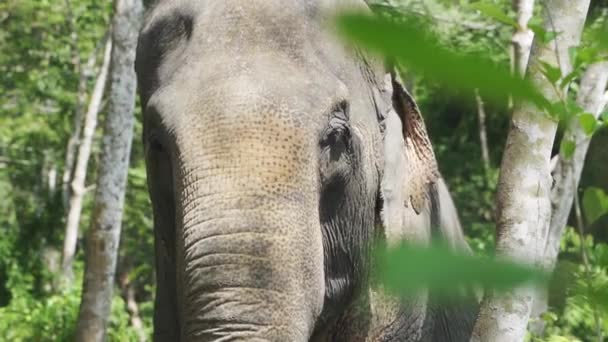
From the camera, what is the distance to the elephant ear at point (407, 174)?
3.37m

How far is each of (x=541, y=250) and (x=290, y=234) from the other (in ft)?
1.97

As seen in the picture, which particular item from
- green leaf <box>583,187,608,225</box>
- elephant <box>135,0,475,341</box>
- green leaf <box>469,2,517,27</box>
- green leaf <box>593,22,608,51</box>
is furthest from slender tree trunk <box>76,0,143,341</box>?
green leaf <box>593,22,608,51</box>

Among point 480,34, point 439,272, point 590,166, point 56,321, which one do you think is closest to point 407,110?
point 439,272

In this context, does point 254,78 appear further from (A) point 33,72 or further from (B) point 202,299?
(A) point 33,72

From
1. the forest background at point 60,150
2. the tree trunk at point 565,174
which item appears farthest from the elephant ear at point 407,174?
the forest background at point 60,150

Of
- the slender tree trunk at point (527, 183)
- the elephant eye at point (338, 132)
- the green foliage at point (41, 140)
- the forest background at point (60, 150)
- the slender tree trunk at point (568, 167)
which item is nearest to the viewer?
the slender tree trunk at point (527, 183)

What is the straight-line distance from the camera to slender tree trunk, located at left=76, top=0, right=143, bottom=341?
7.29 metres

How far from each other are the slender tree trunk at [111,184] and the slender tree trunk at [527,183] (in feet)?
15.6

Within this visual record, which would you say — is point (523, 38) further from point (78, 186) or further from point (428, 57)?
point (78, 186)

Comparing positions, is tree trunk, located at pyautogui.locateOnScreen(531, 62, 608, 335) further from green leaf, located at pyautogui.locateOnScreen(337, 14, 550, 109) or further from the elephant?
green leaf, located at pyautogui.locateOnScreen(337, 14, 550, 109)

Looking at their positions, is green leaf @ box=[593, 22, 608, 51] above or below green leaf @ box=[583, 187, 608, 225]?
below

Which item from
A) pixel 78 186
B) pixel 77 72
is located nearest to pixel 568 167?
pixel 78 186

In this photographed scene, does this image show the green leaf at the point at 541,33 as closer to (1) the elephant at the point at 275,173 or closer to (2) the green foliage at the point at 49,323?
(1) the elephant at the point at 275,173

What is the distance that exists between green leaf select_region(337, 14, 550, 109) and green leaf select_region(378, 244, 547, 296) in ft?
0.21
